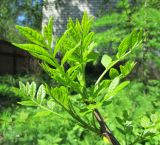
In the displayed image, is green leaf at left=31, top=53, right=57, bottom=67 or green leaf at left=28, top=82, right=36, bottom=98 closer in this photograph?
green leaf at left=31, top=53, right=57, bottom=67

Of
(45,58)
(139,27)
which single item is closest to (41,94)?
(45,58)

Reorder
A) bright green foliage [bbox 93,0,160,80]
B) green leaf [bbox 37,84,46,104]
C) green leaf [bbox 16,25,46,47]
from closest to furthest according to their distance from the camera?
green leaf [bbox 16,25,46,47], green leaf [bbox 37,84,46,104], bright green foliage [bbox 93,0,160,80]

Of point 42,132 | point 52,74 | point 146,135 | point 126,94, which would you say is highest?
point 52,74

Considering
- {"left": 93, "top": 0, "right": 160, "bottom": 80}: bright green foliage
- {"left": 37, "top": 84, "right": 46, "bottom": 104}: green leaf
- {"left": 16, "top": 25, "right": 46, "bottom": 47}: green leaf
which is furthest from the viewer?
{"left": 93, "top": 0, "right": 160, "bottom": 80}: bright green foliage

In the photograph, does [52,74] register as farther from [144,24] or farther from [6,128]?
[144,24]

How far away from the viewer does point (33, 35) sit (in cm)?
60

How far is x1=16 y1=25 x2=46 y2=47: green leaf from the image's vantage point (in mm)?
588

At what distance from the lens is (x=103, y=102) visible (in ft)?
2.12

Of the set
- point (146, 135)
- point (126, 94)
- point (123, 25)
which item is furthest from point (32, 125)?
point (123, 25)

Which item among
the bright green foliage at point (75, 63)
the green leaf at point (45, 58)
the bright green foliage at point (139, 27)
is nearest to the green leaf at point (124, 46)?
the bright green foliage at point (75, 63)

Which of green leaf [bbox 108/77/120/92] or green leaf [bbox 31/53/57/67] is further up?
green leaf [bbox 31/53/57/67]

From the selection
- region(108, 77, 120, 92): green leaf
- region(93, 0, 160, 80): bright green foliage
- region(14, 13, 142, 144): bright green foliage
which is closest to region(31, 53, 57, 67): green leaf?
region(14, 13, 142, 144): bright green foliage

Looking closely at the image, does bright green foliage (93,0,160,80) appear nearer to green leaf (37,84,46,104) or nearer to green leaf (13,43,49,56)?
green leaf (37,84,46,104)

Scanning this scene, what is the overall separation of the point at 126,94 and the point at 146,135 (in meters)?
1.63
